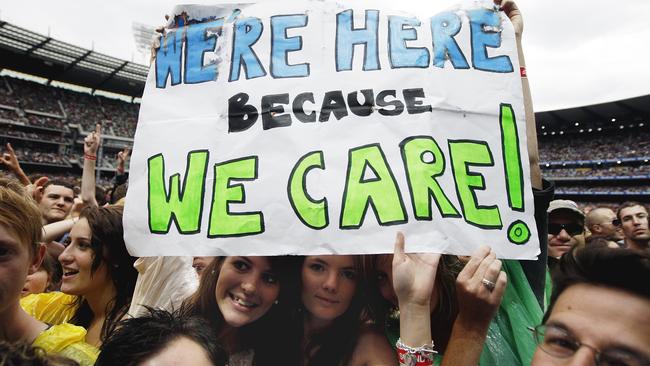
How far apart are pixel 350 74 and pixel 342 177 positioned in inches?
16.8

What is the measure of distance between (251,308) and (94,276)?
1.04 m

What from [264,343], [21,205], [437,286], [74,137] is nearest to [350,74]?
[437,286]

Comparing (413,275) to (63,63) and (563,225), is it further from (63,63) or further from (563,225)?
(63,63)

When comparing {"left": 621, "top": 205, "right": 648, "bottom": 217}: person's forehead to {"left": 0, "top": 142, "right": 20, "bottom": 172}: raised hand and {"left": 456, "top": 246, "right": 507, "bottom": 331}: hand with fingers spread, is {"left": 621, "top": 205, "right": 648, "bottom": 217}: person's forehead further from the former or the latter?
{"left": 0, "top": 142, "right": 20, "bottom": 172}: raised hand

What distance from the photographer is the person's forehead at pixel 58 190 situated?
12.6 feet

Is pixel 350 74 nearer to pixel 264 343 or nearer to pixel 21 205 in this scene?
pixel 264 343

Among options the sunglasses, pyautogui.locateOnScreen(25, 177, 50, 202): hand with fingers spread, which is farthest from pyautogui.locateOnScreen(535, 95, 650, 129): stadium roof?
pyautogui.locateOnScreen(25, 177, 50, 202): hand with fingers spread

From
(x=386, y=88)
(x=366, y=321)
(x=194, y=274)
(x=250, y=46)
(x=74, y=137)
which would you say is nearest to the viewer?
(x=366, y=321)

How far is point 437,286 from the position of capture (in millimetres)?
1577

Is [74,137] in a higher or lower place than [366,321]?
higher

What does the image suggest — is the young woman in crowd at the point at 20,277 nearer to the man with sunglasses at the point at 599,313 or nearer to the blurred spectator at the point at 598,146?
the man with sunglasses at the point at 599,313

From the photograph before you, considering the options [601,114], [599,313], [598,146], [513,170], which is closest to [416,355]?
[599,313]

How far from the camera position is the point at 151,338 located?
1320 millimetres

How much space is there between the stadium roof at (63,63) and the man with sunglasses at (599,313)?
1318 inches
